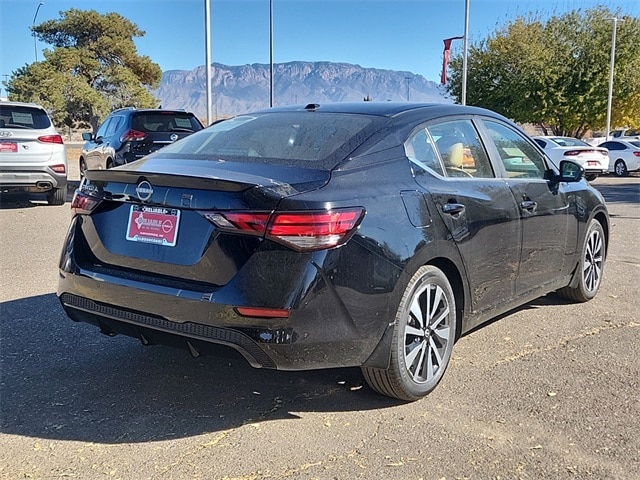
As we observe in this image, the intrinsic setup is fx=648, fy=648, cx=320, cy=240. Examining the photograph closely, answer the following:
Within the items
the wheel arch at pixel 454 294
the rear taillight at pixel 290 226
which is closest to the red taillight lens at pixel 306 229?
the rear taillight at pixel 290 226

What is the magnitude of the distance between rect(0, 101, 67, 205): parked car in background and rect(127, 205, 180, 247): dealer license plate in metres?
8.11

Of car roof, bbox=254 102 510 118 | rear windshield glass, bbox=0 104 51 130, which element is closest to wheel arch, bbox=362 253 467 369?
car roof, bbox=254 102 510 118

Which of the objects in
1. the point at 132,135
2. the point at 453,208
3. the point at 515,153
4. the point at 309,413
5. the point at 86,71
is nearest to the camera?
the point at 309,413

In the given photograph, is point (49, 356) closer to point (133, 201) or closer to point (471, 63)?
point (133, 201)

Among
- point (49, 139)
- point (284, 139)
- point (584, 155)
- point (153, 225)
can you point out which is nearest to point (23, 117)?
point (49, 139)

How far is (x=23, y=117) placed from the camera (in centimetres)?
1062

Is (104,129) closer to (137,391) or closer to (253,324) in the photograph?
(137,391)

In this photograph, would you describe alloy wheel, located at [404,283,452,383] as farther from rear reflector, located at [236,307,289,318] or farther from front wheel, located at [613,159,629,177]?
front wheel, located at [613,159,629,177]

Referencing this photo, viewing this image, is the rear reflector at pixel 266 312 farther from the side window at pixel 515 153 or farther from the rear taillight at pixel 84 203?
the side window at pixel 515 153

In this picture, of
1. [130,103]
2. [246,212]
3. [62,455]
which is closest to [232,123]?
[246,212]

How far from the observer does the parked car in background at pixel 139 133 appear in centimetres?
1124

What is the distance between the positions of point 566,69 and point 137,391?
35867mm

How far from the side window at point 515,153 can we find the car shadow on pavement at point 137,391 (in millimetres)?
1808

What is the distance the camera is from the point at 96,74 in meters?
46.3
